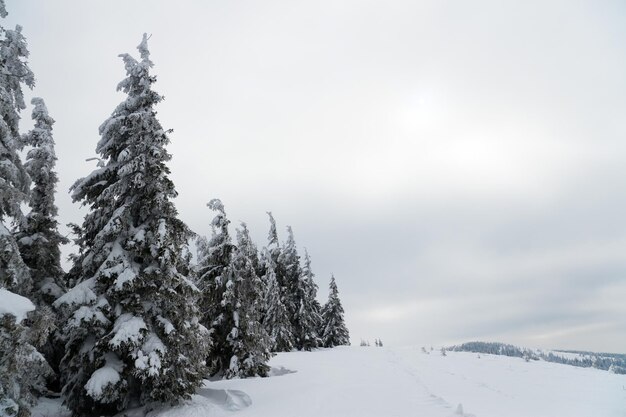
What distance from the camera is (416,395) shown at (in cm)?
1338

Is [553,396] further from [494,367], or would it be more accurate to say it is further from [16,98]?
[16,98]

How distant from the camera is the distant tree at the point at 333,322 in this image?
2196 inches

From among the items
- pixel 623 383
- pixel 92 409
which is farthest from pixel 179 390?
pixel 623 383

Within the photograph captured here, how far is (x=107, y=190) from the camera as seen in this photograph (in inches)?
570

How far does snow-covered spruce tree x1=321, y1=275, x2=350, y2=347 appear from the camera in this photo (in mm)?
55753

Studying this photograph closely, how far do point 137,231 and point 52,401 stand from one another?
9.38 meters

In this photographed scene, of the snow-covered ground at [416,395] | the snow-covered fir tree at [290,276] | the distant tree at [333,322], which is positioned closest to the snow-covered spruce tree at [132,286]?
the snow-covered ground at [416,395]

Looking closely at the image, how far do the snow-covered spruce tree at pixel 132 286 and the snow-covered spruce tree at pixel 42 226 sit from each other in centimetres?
470

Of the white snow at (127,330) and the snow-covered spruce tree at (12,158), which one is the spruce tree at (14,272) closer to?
the snow-covered spruce tree at (12,158)

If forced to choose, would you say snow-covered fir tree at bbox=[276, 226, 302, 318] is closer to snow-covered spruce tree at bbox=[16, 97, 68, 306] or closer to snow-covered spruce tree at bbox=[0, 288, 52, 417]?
snow-covered spruce tree at bbox=[16, 97, 68, 306]

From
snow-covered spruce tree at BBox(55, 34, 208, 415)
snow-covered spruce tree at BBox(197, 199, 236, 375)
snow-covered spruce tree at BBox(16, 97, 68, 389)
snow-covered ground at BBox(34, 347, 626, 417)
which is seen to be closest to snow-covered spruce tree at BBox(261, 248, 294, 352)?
snow-covered spruce tree at BBox(197, 199, 236, 375)

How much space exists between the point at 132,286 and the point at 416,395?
10.6 m

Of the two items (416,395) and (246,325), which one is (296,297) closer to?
(246,325)

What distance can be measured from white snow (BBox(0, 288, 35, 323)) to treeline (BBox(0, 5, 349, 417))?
0.07 ft
